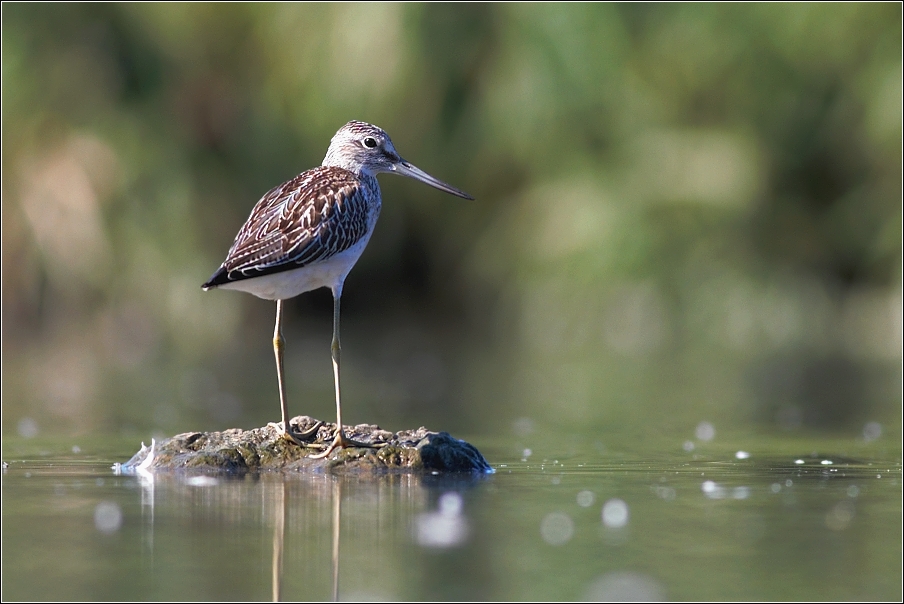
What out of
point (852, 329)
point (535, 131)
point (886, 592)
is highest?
point (535, 131)

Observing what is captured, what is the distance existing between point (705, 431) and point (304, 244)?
4162mm

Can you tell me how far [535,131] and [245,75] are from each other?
4.28 metres

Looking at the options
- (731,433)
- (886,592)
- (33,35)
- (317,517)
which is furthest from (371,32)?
(886,592)

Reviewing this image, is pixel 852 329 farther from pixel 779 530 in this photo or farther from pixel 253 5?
pixel 779 530

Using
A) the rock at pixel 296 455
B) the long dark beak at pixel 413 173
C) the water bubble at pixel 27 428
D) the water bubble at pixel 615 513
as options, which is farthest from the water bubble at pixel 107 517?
the water bubble at pixel 27 428

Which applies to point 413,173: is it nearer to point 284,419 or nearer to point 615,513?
point 284,419

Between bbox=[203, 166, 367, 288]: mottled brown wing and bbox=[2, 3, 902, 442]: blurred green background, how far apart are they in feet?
31.5

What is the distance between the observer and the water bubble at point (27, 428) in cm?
1116

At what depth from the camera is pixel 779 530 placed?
672 centimetres

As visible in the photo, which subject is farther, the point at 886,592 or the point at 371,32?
the point at 371,32

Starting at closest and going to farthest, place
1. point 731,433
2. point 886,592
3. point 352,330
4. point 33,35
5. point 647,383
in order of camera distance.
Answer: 1. point 886,592
2. point 731,433
3. point 647,383
4. point 33,35
5. point 352,330

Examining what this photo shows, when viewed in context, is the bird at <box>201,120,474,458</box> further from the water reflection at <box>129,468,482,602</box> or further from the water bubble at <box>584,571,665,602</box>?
the water bubble at <box>584,571,665,602</box>

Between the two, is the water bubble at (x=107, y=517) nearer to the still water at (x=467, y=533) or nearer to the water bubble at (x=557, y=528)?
the still water at (x=467, y=533)

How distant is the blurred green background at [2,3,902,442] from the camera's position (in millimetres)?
19844
